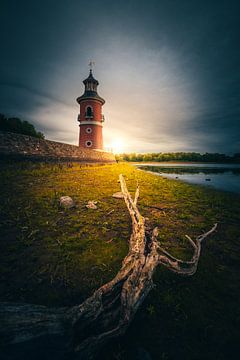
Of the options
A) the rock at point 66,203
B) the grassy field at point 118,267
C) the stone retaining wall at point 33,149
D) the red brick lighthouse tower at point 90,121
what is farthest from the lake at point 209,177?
the red brick lighthouse tower at point 90,121

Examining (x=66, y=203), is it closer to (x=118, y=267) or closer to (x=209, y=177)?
(x=118, y=267)

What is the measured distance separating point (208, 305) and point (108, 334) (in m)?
1.91

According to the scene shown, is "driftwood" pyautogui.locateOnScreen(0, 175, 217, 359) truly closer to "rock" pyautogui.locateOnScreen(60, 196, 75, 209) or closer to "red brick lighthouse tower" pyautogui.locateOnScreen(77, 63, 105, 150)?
"rock" pyautogui.locateOnScreen(60, 196, 75, 209)

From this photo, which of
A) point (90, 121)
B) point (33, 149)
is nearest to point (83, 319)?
point (33, 149)

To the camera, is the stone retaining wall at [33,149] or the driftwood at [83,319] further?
the stone retaining wall at [33,149]

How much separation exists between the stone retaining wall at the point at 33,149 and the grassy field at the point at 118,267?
7.81 meters

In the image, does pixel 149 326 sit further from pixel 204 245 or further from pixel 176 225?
pixel 176 225

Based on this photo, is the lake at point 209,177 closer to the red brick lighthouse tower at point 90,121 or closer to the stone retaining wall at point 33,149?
the stone retaining wall at point 33,149

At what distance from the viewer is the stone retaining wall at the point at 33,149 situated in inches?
480

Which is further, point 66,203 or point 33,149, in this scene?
point 33,149

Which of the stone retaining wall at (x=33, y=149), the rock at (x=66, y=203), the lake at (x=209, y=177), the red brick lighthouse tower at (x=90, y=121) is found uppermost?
the red brick lighthouse tower at (x=90, y=121)

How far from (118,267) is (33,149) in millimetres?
14766

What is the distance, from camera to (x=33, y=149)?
14516 millimetres

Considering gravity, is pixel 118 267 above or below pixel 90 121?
below
